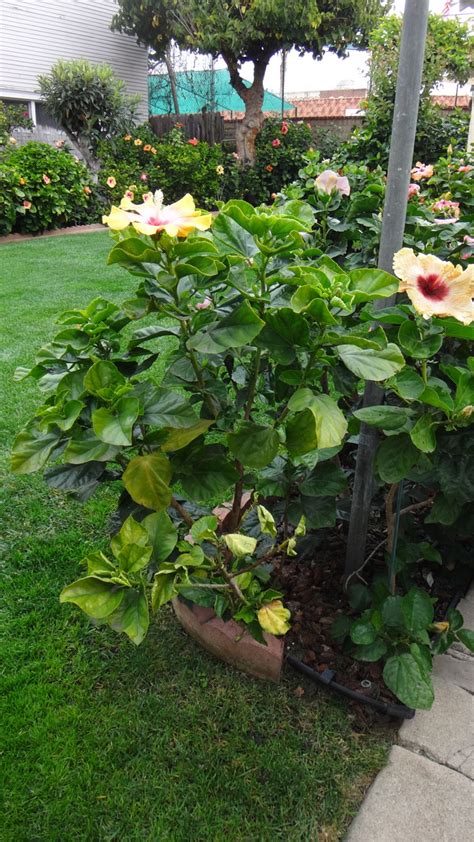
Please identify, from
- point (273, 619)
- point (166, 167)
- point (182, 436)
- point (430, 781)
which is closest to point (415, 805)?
point (430, 781)

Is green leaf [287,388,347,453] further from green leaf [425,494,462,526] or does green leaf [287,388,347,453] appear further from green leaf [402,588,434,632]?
green leaf [402,588,434,632]

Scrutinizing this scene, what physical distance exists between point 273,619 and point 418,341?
2.23 ft

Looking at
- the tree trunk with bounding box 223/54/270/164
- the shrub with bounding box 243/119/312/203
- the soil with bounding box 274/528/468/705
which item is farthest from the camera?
the tree trunk with bounding box 223/54/270/164

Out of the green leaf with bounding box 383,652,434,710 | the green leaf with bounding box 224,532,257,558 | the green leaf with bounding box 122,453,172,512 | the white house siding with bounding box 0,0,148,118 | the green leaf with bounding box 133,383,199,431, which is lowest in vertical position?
the green leaf with bounding box 383,652,434,710

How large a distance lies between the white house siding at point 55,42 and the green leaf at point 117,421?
14.8 metres

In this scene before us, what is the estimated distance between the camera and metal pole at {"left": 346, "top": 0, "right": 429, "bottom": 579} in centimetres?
129

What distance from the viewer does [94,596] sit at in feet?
3.66

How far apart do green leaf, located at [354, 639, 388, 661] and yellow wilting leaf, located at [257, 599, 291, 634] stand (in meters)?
0.27

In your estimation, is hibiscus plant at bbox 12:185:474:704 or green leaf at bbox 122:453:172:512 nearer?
hibiscus plant at bbox 12:185:474:704

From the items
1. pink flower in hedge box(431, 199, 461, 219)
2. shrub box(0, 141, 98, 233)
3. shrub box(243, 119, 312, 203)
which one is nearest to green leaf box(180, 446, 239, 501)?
pink flower in hedge box(431, 199, 461, 219)

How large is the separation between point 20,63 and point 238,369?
16.1 meters

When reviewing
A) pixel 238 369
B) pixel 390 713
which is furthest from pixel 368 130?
pixel 390 713

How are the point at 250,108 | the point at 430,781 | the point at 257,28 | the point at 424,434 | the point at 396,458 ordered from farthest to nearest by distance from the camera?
the point at 250,108, the point at 257,28, the point at 430,781, the point at 396,458, the point at 424,434

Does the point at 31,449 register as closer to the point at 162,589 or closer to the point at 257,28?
the point at 162,589
